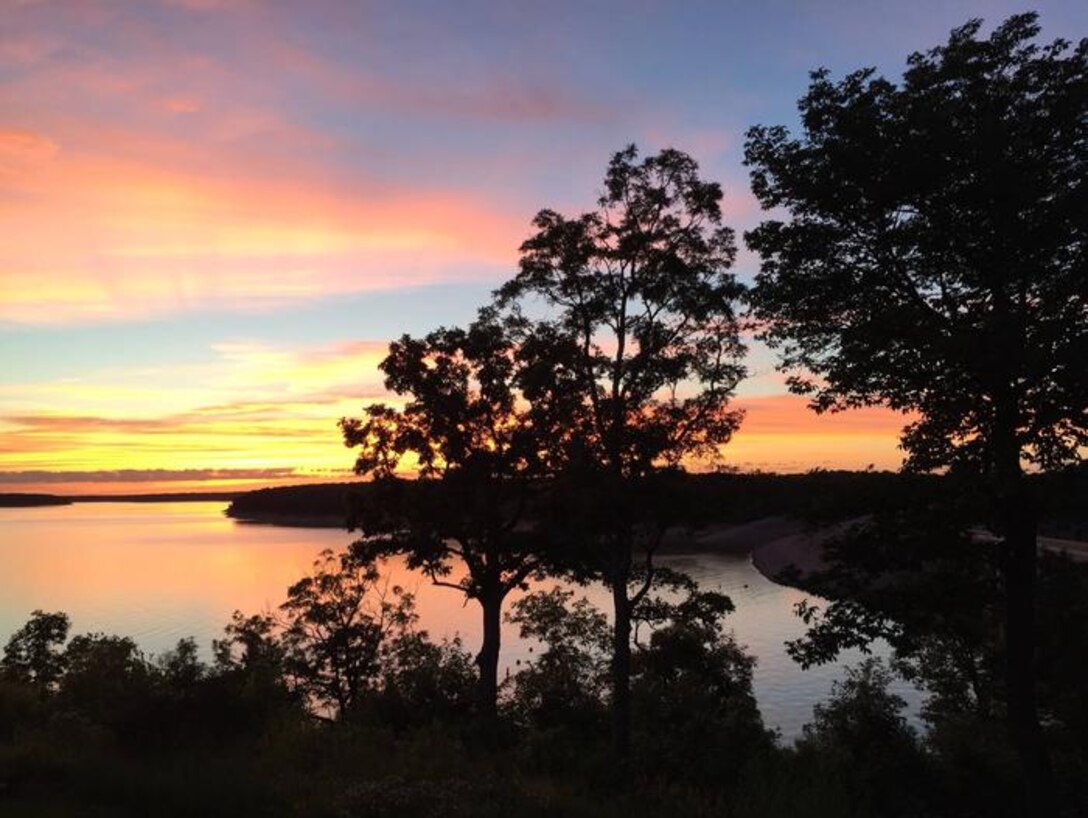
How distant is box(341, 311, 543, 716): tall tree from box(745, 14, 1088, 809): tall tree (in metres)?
18.3

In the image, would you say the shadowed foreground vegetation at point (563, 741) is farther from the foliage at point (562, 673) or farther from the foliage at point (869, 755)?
the foliage at point (562, 673)

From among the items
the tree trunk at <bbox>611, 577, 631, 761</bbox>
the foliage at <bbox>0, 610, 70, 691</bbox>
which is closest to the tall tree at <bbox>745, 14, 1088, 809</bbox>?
the tree trunk at <bbox>611, 577, 631, 761</bbox>

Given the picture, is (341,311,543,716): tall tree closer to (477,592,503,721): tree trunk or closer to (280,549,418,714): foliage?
(477,592,503,721): tree trunk

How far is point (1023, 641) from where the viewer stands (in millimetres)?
16609

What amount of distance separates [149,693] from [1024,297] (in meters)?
16.9

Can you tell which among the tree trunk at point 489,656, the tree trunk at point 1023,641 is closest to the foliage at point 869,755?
the tree trunk at point 1023,641

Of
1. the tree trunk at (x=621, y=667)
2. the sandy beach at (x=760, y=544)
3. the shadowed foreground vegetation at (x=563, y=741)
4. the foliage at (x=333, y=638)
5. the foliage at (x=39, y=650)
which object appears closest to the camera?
the shadowed foreground vegetation at (x=563, y=741)

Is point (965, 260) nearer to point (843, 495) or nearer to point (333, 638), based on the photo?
point (843, 495)

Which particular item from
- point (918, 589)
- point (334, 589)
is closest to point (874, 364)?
point (918, 589)

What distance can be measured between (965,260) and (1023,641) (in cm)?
746

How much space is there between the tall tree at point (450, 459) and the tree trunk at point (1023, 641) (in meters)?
20.0

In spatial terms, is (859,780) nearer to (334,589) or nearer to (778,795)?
(778,795)

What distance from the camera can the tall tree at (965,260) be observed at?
14555mm

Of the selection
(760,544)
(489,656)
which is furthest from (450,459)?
(760,544)
